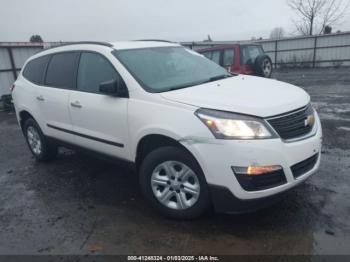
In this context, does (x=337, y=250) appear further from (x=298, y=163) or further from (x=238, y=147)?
(x=238, y=147)

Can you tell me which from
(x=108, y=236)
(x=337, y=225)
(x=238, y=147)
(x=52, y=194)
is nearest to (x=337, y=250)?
(x=337, y=225)

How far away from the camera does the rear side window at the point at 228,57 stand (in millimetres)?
10266

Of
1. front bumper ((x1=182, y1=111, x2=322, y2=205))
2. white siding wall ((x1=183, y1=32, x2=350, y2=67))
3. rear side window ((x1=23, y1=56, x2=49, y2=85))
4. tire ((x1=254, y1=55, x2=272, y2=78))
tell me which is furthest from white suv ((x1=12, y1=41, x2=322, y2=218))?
white siding wall ((x1=183, y1=32, x2=350, y2=67))

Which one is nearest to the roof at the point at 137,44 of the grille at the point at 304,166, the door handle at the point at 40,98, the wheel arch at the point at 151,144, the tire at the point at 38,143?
the wheel arch at the point at 151,144

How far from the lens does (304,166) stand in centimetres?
306

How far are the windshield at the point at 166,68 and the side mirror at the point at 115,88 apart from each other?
0.18 m

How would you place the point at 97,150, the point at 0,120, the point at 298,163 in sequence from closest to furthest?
the point at 298,163 < the point at 97,150 < the point at 0,120

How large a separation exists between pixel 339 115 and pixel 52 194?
20.7 ft

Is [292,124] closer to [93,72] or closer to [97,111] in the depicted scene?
[97,111]

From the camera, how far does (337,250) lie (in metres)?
2.71

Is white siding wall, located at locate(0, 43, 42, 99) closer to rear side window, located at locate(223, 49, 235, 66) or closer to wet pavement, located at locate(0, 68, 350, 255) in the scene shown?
rear side window, located at locate(223, 49, 235, 66)

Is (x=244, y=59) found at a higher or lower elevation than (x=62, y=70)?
lower

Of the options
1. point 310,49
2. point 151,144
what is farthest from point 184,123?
point 310,49

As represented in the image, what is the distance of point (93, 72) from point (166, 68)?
0.94 meters
